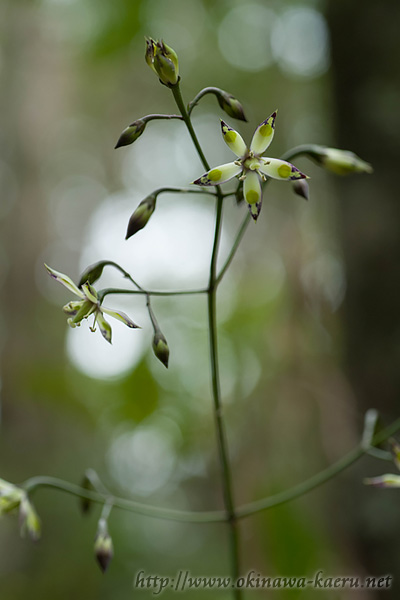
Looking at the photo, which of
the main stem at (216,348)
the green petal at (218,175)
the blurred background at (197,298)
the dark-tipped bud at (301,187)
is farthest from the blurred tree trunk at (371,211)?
the green petal at (218,175)

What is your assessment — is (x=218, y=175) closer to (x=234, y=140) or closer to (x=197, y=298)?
(x=234, y=140)

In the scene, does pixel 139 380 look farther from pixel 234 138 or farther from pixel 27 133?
pixel 27 133

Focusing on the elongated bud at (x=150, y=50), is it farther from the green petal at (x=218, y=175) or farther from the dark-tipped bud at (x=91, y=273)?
the dark-tipped bud at (x=91, y=273)

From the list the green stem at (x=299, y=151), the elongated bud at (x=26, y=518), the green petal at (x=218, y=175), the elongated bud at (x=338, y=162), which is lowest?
the elongated bud at (x=26, y=518)

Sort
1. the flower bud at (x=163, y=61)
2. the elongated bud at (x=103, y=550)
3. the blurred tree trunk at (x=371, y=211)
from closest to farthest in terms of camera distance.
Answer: the flower bud at (x=163, y=61) → the elongated bud at (x=103, y=550) → the blurred tree trunk at (x=371, y=211)

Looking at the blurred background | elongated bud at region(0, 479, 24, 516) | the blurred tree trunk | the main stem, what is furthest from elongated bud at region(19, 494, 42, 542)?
the blurred tree trunk

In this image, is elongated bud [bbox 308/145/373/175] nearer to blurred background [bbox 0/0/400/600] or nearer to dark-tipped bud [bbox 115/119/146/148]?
dark-tipped bud [bbox 115/119/146/148]
